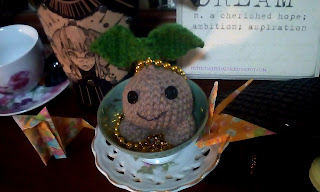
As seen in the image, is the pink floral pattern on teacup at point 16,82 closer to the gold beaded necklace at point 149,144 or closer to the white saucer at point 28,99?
the white saucer at point 28,99

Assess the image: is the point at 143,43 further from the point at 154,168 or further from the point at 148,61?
the point at 154,168

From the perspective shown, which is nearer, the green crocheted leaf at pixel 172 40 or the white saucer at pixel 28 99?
the green crocheted leaf at pixel 172 40

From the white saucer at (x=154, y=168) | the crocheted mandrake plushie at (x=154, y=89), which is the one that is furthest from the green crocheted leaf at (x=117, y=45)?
the white saucer at (x=154, y=168)

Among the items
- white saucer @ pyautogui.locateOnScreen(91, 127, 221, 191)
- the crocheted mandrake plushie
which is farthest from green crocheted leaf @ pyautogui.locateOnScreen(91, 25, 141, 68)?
white saucer @ pyautogui.locateOnScreen(91, 127, 221, 191)

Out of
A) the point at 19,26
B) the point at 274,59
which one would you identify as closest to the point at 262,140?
the point at 274,59

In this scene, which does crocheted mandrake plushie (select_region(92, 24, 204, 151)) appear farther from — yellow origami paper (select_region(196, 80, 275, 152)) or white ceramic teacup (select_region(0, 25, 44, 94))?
white ceramic teacup (select_region(0, 25, 44, 94))
